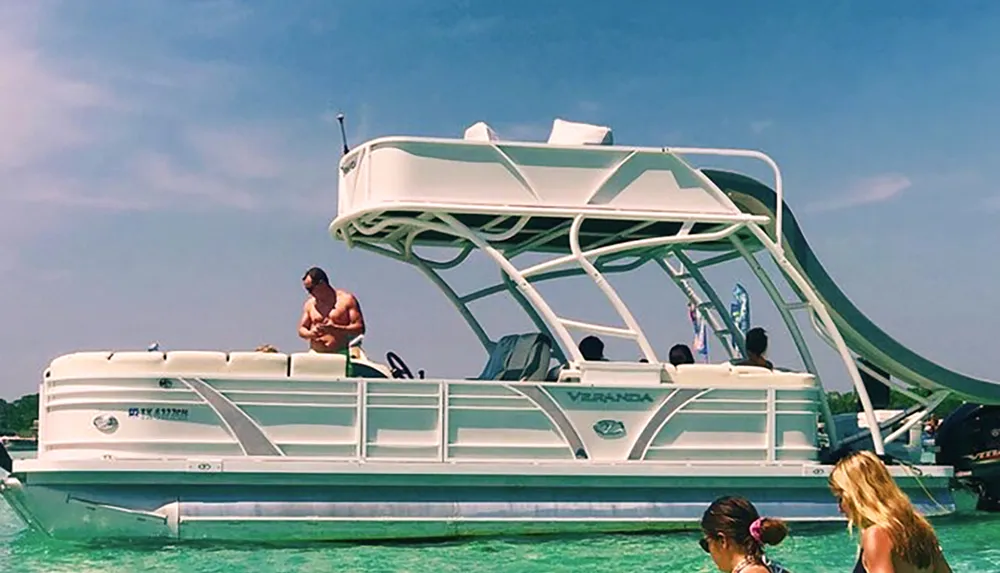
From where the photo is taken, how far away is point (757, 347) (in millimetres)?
11758

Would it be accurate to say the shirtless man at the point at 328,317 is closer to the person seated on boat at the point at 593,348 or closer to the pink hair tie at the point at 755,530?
the person seated on boat at the point at 593,348

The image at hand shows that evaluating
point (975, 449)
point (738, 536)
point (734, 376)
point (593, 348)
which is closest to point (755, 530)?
point (738, 536)

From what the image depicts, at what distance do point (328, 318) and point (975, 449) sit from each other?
646cm

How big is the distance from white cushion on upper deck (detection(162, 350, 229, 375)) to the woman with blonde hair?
22.8ft

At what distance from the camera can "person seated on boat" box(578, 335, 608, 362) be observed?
11812mm

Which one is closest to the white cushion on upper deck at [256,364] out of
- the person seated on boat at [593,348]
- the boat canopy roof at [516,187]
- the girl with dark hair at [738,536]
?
the boat canopy roof at [516,187]

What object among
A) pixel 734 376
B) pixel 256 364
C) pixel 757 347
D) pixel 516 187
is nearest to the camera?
pixel 256 364

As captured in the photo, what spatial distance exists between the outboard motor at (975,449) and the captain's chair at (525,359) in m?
4.42

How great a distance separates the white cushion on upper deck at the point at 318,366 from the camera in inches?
401

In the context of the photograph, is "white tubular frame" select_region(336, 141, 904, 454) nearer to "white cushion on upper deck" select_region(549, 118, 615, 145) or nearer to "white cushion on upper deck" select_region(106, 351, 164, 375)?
"white cushion on upper deck" select_region(549, 118, 615, 145)

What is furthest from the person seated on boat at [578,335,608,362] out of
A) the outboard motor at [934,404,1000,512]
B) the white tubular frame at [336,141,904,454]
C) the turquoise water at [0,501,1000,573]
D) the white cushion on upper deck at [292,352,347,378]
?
the outboard motor at [934,404,1000,512]

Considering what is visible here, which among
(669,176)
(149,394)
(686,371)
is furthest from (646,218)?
(149,394)

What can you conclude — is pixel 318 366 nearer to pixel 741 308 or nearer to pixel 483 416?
pixel 483 416

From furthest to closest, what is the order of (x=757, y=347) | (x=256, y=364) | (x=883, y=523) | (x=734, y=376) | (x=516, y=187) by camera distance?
(x=757, y=347), (x=734, y=376), (x=516, y=187), (x=256, y=364), (x=883, y=523)
